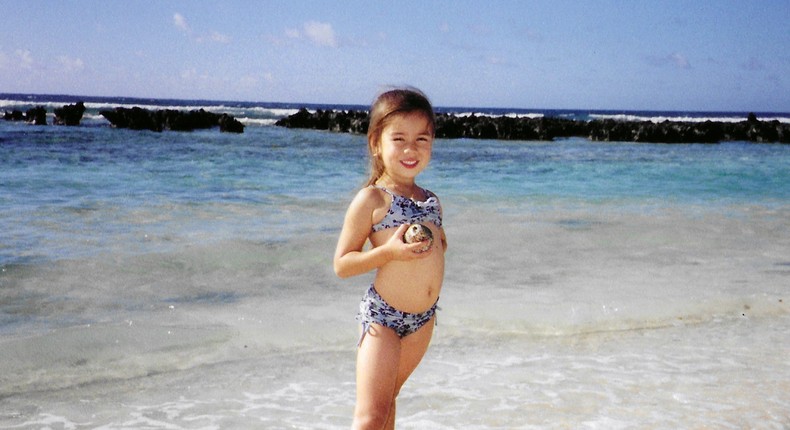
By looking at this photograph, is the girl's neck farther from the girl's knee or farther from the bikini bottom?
the girl's knee

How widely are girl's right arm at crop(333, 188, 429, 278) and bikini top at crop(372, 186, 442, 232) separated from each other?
0.14 ft

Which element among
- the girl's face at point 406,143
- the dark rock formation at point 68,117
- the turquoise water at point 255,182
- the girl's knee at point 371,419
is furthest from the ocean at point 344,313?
the dark rock formation at point 68,117

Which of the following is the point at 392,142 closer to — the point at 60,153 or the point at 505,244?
the point at 505,244

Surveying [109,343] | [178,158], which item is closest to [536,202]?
[109,343]

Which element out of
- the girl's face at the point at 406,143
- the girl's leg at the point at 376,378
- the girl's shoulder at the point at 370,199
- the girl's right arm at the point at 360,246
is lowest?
the girl's leg at the point at 376,378

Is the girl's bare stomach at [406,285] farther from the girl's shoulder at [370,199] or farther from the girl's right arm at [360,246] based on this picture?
the girl's shoulder at [370,199]

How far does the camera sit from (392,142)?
9.53 feet

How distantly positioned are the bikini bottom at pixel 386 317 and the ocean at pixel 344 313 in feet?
1.83

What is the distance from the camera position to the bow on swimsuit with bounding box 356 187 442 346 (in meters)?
2.89

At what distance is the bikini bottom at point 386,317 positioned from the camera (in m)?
2.90

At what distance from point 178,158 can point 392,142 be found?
54.0ft

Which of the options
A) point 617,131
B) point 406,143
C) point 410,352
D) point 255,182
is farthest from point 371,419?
point 617,131

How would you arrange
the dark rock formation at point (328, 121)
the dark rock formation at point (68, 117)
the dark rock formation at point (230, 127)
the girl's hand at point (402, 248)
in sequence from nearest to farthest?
the girl's hand at point (402, 248) < the dark rock formation at point (68, 117) < the dark rock formation at point (230, 127) < the dark rock formation at point (328, 121)

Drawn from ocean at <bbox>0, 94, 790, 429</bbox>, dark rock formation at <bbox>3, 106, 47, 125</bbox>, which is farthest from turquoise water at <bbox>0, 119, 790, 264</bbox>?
dark rock formation at <bbox>3, 106, 47, 125</bbox>
